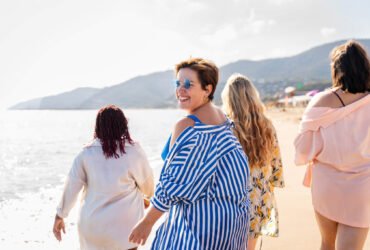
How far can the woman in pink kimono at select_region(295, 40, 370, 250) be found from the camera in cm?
280

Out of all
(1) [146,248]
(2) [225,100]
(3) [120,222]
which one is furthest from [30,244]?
(2) [225,100]

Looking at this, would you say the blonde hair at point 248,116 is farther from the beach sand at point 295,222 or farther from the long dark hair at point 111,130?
the beach sand at point 295,222

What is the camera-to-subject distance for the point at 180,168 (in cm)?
197

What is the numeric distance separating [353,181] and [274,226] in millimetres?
1077

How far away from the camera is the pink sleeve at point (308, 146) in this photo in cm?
291

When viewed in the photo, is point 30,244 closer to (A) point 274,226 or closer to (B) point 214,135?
(A) point 274,226

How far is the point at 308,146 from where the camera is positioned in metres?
2.95

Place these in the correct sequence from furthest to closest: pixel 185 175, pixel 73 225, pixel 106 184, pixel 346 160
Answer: pixel 73 225, pixel 106 184, pixel 346 160, pixel 185 175

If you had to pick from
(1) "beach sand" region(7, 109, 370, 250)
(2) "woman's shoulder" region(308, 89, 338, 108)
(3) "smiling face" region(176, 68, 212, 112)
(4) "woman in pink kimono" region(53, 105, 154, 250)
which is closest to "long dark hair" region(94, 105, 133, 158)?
(4) "woman in pink kimono" region(53, 105, 154, 250)

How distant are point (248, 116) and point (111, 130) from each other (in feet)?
3.65

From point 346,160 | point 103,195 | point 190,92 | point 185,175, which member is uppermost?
point 190,92

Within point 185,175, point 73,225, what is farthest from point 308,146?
point 73,225

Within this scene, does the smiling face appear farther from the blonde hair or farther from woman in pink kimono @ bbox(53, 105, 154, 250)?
the blonde hair

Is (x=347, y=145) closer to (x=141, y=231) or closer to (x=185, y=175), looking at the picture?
(x=185, y=175)
